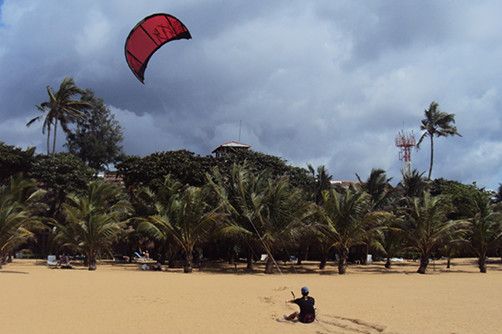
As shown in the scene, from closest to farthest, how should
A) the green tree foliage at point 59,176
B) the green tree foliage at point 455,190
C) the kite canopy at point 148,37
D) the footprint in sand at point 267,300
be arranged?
the kite canopy at point 148,37 → the footprint in sand at point 267,300 → the green tree foliage at point 59,176 → the green tree foliage at point 455,190

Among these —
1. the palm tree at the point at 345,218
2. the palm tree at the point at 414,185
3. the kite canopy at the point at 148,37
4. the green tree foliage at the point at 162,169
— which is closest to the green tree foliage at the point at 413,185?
the palm tree at the point at 414,185

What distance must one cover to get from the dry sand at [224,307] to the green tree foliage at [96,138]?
111 ft

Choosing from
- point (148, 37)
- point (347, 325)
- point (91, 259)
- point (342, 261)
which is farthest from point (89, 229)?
point (148, 37)

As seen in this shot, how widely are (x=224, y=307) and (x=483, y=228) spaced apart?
21.1 metres

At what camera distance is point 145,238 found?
2927 centimetres

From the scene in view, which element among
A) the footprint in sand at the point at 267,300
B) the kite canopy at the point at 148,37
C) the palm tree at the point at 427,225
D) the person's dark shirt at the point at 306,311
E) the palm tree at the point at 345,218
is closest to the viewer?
the kite canopy at the point at 148,37

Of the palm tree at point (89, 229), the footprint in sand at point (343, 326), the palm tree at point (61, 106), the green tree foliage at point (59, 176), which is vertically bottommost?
the footprint in sand at point (343, 326)

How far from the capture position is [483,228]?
1121 inches

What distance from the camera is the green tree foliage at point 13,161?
36.8 meters

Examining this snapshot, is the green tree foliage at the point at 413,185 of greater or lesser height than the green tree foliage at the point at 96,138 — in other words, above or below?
below

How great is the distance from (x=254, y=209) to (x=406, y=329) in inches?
563

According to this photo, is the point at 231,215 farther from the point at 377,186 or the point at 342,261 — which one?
the point at 377,186

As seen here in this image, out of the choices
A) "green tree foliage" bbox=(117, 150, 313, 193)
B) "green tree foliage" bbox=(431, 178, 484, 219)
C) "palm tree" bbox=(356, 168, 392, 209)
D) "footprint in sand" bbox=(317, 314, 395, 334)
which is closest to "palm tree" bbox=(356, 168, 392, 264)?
"palm tree" bbox=(356, 168, 392, 209)

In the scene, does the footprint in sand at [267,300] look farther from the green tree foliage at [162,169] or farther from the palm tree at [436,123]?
the palm tree at [436,123]
